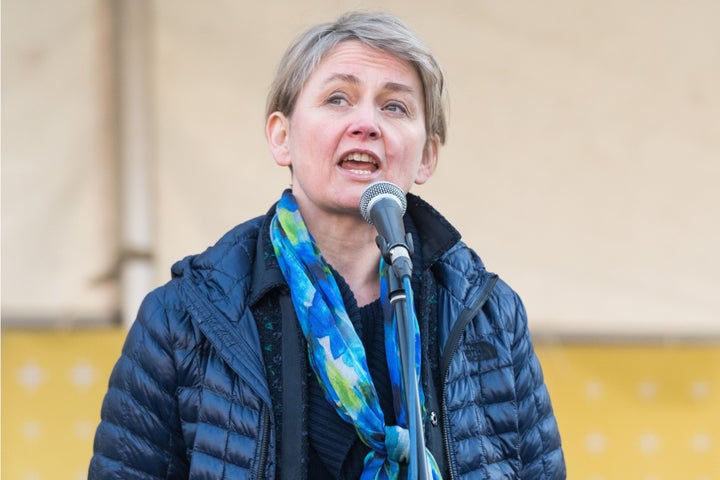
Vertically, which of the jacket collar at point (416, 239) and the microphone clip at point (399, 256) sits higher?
the jacket collar at point (416, 239)

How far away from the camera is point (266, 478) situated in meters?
2.14

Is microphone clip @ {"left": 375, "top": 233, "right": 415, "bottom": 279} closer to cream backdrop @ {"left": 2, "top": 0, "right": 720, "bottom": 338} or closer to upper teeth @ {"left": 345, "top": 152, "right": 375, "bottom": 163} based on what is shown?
upper teeth @ {"left": 345, "top": 152, "right": 375, "bottom": 163}

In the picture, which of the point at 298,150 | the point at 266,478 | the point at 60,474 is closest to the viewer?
the point at 266,478

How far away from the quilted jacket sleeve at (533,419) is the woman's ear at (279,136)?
0.66m

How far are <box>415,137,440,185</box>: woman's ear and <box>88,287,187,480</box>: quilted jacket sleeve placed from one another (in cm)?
72

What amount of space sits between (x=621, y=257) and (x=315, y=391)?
2.05 m

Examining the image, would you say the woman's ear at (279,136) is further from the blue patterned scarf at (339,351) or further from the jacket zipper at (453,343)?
the jacket zipper at (453,343)

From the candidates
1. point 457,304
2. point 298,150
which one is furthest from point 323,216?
point 457,304

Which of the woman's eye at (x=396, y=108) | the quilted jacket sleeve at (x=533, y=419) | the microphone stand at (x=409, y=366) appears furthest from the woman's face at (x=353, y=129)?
the microphone stand at (x=409, y=366)

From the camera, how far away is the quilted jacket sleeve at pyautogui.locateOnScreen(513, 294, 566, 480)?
244 cm

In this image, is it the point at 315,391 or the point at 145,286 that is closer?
the point at 315,391

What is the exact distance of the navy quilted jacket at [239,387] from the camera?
2186mm

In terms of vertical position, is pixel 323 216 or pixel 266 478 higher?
pixel 323 216

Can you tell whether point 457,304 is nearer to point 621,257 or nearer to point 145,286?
point 145,286
